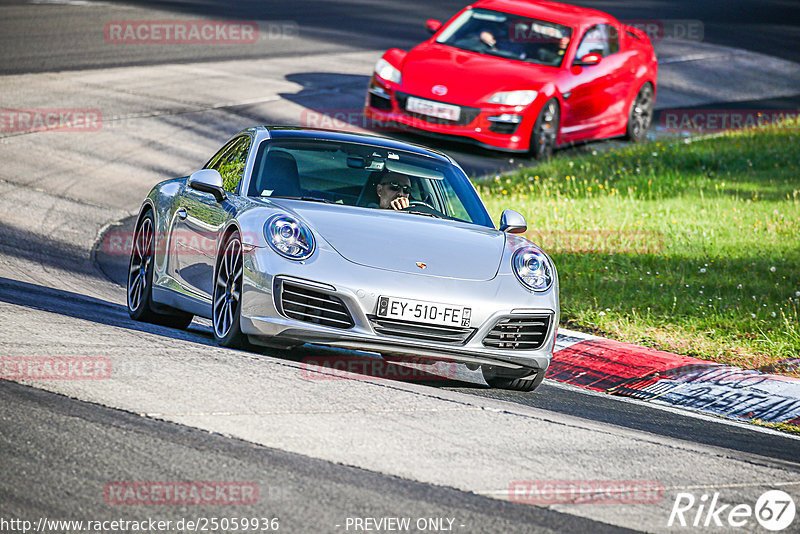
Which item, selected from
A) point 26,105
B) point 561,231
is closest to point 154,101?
point 26,105

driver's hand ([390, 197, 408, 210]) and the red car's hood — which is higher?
driver's hand ([390, 197, 408, 210])

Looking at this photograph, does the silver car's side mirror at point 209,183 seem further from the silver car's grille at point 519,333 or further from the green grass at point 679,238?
the green grass at point 679,238

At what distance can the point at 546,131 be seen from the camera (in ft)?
55.0

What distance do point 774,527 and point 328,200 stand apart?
374 centimetres

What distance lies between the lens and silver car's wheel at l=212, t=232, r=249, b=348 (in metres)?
6.99

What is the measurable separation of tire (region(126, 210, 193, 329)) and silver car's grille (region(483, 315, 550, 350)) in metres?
2.50

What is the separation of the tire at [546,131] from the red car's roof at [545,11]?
164cm

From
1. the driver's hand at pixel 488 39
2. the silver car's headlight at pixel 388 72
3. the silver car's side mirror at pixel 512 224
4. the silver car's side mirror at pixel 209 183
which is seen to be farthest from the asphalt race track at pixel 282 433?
the driver's hand at pixel 488 39

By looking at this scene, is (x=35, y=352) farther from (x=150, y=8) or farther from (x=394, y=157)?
(x=150, y=8)

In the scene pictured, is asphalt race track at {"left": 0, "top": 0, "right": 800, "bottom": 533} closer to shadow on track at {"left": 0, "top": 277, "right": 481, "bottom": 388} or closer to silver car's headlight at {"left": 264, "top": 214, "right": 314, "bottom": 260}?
shadow on track at {"left": 0, "top": 277, "right": 481, "bottom": 388}

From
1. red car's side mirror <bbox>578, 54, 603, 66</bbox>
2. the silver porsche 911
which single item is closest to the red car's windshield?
red car's side mirror <bbox>578, 54, 603, 66</bbox>

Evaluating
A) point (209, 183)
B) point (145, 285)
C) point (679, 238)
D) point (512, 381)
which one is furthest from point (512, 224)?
point (679, 238)

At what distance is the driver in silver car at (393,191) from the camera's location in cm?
812

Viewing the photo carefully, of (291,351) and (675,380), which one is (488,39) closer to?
(675,380)
